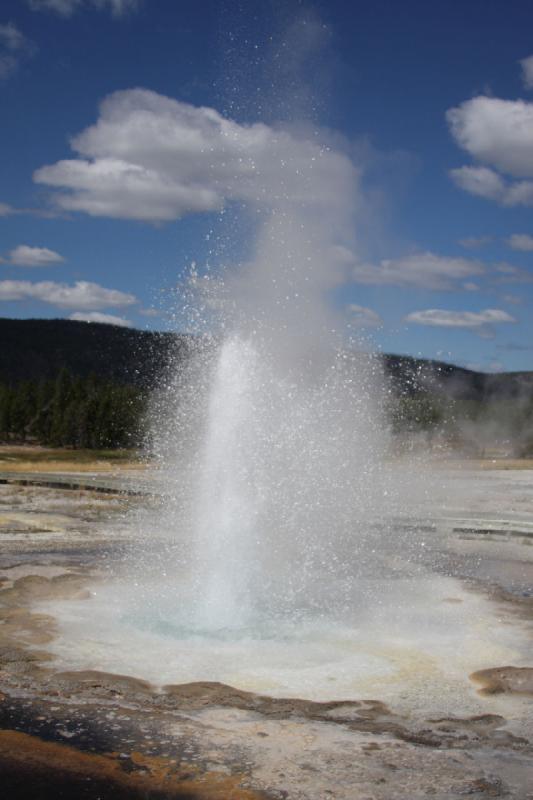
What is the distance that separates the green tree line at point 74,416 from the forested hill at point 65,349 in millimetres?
60180

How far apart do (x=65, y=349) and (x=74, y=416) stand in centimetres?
8925

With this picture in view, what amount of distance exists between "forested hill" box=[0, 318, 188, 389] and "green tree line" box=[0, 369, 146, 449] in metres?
60.2

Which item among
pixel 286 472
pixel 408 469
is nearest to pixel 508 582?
pixel 286 472

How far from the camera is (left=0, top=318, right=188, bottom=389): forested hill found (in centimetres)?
13925

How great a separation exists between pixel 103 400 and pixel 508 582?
55.7 meters

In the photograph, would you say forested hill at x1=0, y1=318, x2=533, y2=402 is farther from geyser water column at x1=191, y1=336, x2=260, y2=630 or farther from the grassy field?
geyser water column at x1=191, y1=336, x2=260, y2=630

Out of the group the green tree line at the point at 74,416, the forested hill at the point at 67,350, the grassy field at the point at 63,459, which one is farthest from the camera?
the forested hill at the point at 67,350

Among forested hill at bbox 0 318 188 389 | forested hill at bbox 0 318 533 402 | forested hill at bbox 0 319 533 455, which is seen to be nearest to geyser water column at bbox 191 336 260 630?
forested hill at bbox 0 319 533 455

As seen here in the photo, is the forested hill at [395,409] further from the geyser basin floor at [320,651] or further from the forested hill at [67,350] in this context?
the forested hill at [67,350]

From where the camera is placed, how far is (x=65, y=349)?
150500 mm

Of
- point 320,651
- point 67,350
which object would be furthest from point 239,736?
point 67,350

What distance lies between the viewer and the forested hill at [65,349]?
13925cm

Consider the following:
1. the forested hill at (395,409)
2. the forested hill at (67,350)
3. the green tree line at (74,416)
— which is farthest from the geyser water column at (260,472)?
the forested hill at (67,350)

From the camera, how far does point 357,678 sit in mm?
7473
